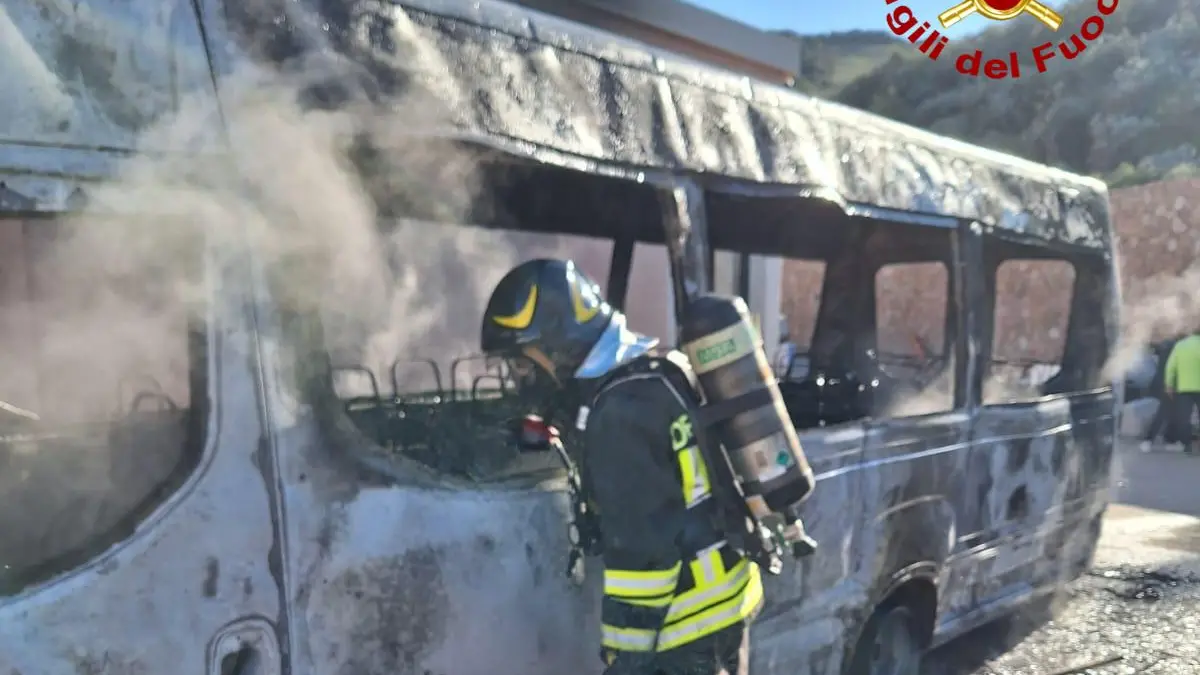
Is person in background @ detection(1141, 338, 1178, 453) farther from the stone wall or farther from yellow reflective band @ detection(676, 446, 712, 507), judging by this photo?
yellow reflective band @ detection(676, 446, 712, 507)

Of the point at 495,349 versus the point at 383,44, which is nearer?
the point at 383,44

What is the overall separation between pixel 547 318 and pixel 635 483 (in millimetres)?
481

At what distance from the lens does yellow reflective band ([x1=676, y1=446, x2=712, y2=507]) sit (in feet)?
7.53

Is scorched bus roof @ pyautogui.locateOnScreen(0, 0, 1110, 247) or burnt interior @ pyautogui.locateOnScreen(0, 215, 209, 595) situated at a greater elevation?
scorched bus roof @ pyautogui.locateOnScreen(0, 0, 1110, 247)

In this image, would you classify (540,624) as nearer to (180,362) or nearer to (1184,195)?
(180,362)

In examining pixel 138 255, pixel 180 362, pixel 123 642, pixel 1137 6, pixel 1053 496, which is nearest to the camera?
pixel 123 642

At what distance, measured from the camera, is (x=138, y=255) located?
72.1 inches

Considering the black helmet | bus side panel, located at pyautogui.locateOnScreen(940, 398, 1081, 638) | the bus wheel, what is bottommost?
the bus wheel

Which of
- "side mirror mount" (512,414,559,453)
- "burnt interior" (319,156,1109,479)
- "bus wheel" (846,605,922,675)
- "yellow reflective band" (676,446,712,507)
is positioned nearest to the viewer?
"yellow reflective band" (676,446,712,507)

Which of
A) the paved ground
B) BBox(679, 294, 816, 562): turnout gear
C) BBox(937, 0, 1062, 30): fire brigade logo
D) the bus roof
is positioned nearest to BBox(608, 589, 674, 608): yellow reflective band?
BBox(679, 294, 816, 562): turnout gear

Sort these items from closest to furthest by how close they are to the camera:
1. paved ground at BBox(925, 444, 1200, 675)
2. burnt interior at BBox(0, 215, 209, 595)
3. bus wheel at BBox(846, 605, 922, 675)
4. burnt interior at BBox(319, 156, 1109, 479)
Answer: burnt interior at BBox(0, 215, 209, 595)
burnt interior at BBox(319, 156, 1109, 479)
bus wheel at BBox(846, 605, 922, 675)
paved ground at BBox(925, 444, 1200, 675)

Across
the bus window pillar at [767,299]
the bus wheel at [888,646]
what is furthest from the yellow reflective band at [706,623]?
the bus window pillar at [767,299]

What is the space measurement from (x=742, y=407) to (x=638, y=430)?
316 mm

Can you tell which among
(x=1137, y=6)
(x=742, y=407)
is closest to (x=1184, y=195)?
(x=742, y=407)
